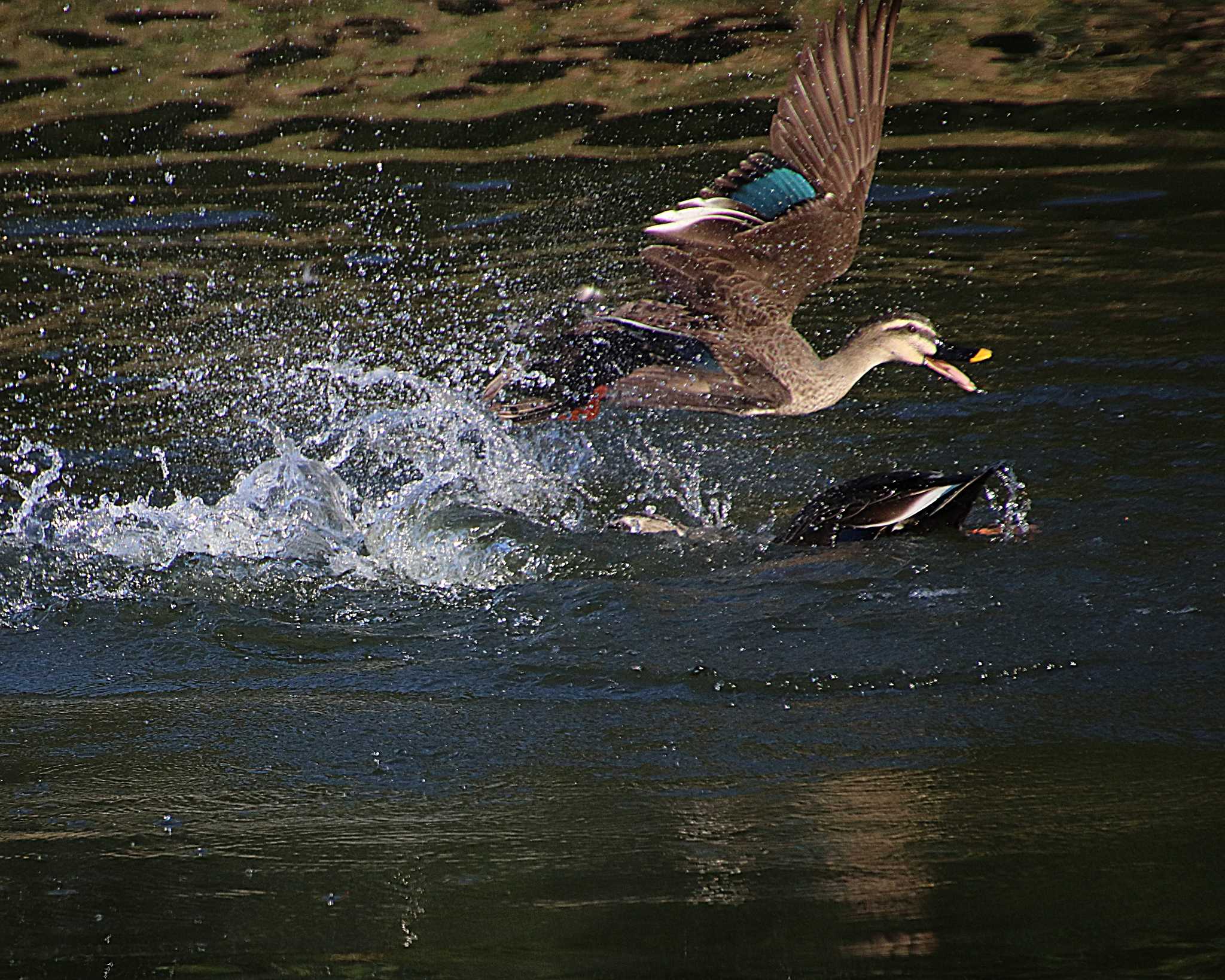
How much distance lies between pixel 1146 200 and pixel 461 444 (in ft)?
17.1

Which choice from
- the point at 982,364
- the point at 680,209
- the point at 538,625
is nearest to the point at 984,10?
the point at 982,364

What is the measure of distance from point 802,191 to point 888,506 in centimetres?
168

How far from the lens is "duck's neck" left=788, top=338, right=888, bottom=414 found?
680 cm

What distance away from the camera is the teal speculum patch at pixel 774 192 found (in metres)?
6.50

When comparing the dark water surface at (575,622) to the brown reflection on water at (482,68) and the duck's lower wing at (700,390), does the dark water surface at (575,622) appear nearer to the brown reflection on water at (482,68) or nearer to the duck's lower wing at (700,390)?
the duck's lower wing at (700,390)

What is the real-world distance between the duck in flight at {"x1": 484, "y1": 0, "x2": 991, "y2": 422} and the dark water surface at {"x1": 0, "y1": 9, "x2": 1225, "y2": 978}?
0.27 m

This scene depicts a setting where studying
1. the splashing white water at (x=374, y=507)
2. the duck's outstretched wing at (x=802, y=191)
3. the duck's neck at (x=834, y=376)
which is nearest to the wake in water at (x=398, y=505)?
the splashing white water at (x=374, y=507)

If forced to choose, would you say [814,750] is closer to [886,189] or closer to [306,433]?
[306,433]

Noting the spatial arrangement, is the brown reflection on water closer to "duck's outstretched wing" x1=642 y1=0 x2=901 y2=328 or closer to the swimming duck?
"duck's outstretched wing" x1=642 y1=0 x2=901 y2=328

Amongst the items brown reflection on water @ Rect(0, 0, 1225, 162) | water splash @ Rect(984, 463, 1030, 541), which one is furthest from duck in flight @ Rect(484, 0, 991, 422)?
brown reflection on water @ Rect(0, 0, 1225, 162)

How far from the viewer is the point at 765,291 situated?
21.9ft

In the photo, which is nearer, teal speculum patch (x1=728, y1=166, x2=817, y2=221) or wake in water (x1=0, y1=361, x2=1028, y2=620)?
wake in water (x1=0, y1=361, x2=1028, y2=620)

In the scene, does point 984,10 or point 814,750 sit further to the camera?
point 984,10

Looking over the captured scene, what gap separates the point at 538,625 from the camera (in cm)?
476
